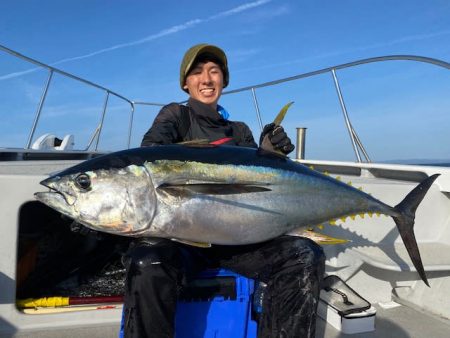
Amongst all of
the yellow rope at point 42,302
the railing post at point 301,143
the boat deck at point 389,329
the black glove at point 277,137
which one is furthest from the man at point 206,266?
the railing post at point 301,143

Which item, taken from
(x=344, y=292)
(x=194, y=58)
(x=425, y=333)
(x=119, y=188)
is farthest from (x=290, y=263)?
(x=194, y=58)

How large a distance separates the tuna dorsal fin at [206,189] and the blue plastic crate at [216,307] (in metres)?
0.52

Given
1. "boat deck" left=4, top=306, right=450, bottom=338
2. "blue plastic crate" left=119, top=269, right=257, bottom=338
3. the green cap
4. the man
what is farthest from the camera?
the green cap

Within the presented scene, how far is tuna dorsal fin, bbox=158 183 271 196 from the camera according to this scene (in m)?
1.77

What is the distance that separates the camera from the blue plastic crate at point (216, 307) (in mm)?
1961

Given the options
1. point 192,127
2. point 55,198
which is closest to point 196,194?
point 55,198

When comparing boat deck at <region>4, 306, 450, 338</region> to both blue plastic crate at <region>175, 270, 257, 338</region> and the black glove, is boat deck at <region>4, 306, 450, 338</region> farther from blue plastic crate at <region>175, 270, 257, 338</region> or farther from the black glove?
the black glove

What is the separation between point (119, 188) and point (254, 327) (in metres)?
1.09

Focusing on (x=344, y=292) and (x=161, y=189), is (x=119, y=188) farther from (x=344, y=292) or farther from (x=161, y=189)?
(x=344, y=292)

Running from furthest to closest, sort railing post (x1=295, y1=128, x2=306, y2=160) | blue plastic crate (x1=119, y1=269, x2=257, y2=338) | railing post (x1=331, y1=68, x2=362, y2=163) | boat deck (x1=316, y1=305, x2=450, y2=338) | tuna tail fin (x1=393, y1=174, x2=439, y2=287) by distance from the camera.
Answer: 1. railing post (x1=295, y1=128, x2=306, y2=160)
2. railing post (x1=331, y1=68, x2=362, y2=163)
3. boat deck (x1=316, y1=305, x2=450, y2=338)
4. tuna tail fin (x1=393, y1=174, x2=439, y2=287)
5. blue plastic crate (x1=119, y1=269, x2=257, y2=338)

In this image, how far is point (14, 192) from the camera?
7.80ft

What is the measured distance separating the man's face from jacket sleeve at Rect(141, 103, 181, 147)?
0.90ft

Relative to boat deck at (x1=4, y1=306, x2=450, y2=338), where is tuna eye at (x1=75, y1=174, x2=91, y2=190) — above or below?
above

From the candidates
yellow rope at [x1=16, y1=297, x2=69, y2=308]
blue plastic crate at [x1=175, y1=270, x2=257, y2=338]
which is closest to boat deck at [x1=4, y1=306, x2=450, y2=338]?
yellow rope at [x1=16, y1=297, x2=69, y2=308]
